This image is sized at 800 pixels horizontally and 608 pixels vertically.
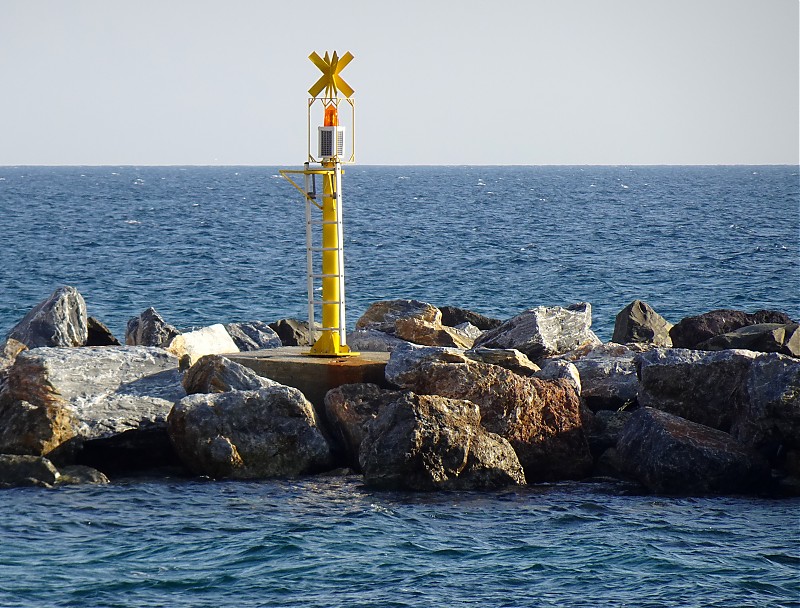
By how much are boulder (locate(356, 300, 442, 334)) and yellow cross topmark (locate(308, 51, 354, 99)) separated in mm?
4185

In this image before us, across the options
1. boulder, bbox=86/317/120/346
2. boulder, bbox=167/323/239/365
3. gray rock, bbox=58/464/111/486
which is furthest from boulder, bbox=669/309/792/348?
boulder, bbox=86/317/120/346

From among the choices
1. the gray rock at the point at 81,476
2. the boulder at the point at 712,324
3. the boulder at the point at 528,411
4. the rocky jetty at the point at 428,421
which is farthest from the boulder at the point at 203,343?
the boulder at the point at 712,324

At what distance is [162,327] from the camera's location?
→ 16281 millimetres

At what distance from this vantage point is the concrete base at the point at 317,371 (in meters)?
12.3

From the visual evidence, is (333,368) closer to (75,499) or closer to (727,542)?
(75,499)

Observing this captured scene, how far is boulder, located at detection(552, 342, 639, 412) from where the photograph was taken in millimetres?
12641

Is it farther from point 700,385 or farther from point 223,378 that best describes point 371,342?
point 700,385

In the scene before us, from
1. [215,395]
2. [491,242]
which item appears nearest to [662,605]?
[215,395]

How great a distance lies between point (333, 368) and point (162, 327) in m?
4.85

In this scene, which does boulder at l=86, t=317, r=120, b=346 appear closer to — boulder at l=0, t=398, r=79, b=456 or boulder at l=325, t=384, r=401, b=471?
boulder at l=0, t=398, r=79, b=456

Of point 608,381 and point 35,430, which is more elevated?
point 608,381

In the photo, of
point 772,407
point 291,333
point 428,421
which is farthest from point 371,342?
point 772,407

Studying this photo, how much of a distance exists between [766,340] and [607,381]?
2296mm

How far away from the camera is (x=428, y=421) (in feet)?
34.1
